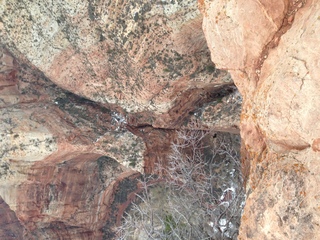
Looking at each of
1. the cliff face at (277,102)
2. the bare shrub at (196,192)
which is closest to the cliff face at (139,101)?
the cliff face at (277,102)

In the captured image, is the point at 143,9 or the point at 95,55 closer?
the point at 143,9


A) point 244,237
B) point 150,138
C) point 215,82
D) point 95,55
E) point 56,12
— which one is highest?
point 56,12

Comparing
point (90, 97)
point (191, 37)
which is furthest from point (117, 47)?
point (90, 97)

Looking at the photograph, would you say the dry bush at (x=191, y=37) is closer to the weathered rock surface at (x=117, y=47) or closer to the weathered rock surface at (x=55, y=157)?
the weathered rock surface at (x=117, y=47)

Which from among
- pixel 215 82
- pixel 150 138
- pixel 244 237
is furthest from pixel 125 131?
pixel 244 237

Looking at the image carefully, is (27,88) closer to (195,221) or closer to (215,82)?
(215,82)

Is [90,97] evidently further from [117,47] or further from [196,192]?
[196,192]

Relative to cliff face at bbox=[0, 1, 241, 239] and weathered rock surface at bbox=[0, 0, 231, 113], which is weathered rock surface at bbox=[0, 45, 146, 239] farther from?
weathered rock surface at bbox=[0, 0, 231, 113]
